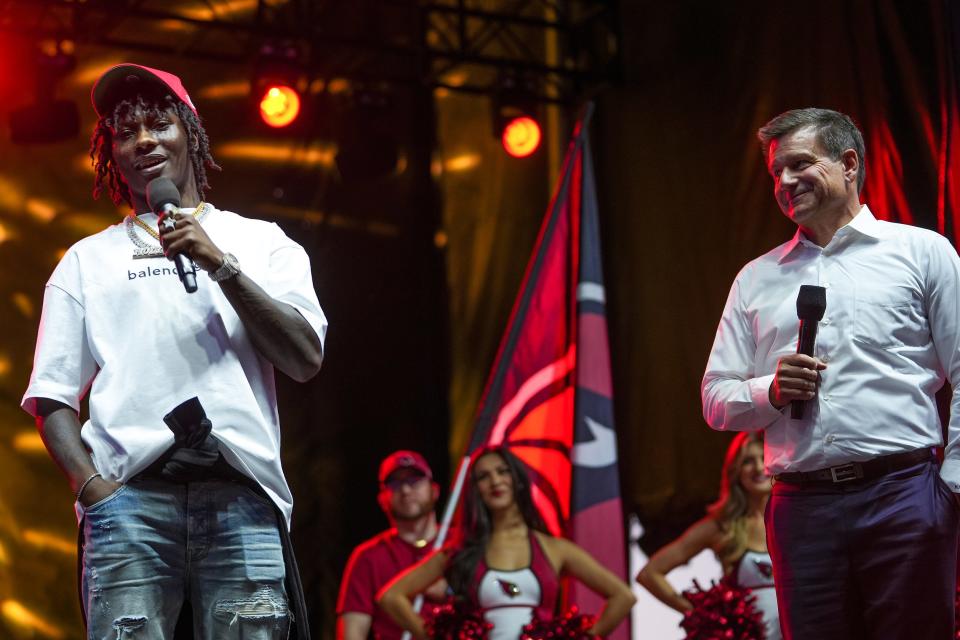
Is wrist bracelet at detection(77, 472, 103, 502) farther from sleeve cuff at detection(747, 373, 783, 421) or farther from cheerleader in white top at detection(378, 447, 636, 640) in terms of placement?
Result: cheerleader in white top at detection(378, 447, 636, 640)

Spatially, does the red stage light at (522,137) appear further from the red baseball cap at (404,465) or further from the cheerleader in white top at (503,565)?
the cheerleader in white top at (503,565)

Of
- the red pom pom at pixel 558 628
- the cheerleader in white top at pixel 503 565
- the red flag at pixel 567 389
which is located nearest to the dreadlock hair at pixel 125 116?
the red pom pom at pixel 558 628

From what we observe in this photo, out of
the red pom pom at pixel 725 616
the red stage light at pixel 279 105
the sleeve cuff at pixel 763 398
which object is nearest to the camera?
the sleeve cuff at pixel 763 398

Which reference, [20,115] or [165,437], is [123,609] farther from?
[20,115]

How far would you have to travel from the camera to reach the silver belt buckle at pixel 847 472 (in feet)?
9.09

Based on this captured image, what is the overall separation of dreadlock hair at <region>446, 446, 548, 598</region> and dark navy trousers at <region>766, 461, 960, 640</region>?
308 cm

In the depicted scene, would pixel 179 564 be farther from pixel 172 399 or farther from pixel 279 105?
pixel 279 105

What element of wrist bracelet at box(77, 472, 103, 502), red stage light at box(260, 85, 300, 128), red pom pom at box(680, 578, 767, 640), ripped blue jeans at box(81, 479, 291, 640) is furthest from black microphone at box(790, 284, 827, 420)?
red stage light at box(260, 85, 300, 128)

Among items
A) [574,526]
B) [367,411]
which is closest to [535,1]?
[367,411]

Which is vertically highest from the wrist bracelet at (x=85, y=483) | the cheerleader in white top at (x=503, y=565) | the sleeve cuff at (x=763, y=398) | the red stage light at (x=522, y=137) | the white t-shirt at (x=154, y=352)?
the red stage light at (x=522, y=137)

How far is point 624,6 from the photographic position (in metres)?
8.11

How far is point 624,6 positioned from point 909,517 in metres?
5.96

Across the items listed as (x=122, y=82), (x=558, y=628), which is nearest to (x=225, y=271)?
(x=122, y=82)

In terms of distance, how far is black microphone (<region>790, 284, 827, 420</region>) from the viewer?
272 centimetres
